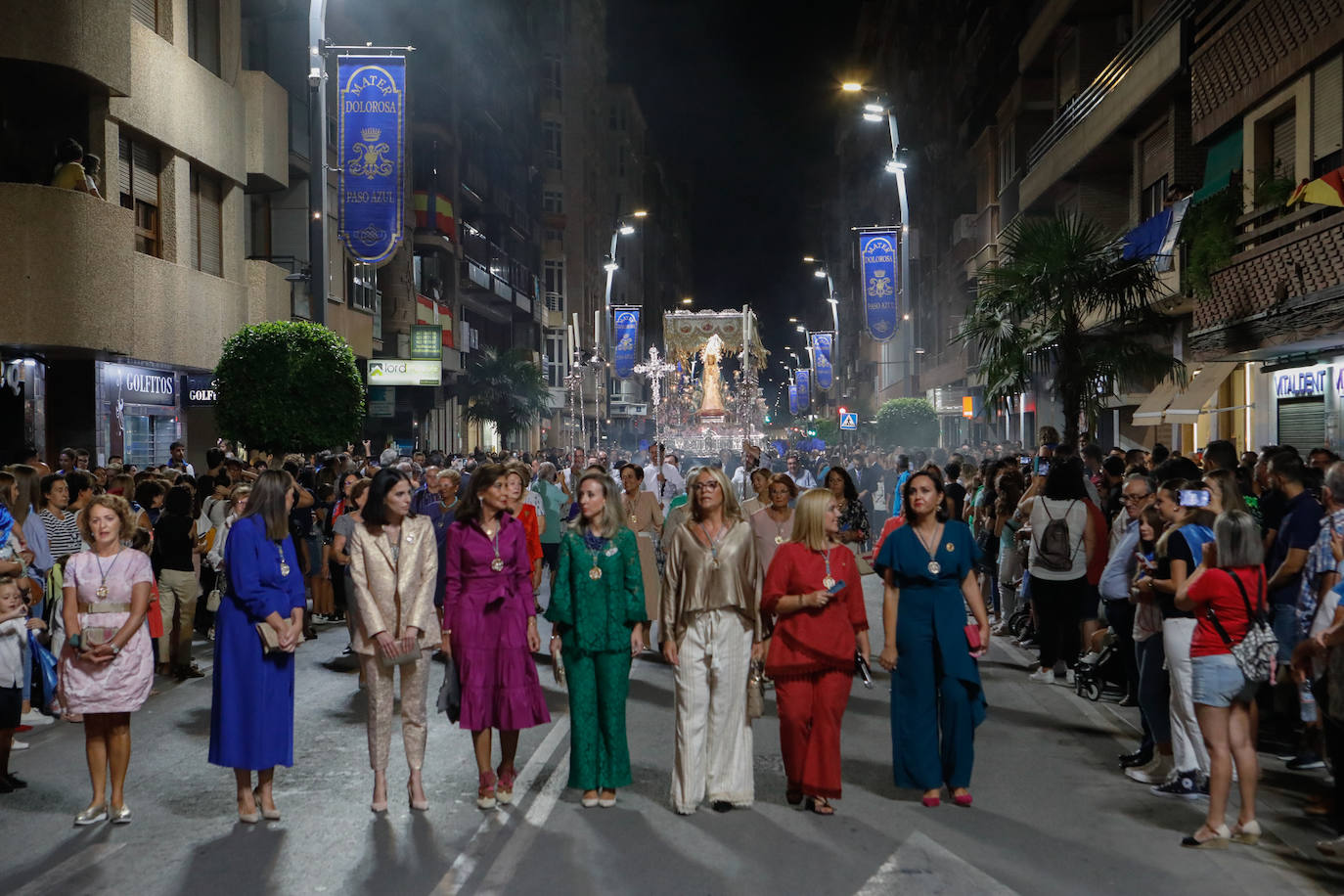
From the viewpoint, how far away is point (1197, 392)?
21812 mm

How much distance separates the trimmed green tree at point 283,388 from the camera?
18.9 meters

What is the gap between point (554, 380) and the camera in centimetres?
7825

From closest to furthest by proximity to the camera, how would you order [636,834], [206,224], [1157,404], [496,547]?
[636,834]
[496,547]
[1157,404]
[206,224]

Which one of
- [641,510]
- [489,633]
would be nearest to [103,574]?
[489,633]

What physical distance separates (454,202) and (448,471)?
129ft

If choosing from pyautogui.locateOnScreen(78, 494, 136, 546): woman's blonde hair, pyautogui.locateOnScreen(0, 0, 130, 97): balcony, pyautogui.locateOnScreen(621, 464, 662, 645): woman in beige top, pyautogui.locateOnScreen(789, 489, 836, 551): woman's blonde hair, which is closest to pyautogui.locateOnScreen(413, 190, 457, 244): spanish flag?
pyautogui.locateOnScreen(0, 0, 130, 97): balcony

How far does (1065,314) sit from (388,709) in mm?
14410

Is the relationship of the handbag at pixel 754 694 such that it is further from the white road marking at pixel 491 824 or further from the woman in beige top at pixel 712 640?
the white road marking at pixel 491 824

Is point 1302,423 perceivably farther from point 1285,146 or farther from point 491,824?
point 491,824

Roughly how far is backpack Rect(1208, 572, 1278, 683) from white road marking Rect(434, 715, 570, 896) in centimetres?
372

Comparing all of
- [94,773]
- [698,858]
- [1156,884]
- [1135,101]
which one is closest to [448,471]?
[94,773]

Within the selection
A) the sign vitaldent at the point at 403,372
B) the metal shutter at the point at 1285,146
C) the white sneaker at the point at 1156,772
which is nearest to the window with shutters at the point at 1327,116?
the metal shutter at the point at 1285,146

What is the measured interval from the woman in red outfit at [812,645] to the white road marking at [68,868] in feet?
11.3

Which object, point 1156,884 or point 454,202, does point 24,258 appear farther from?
point 454,202
